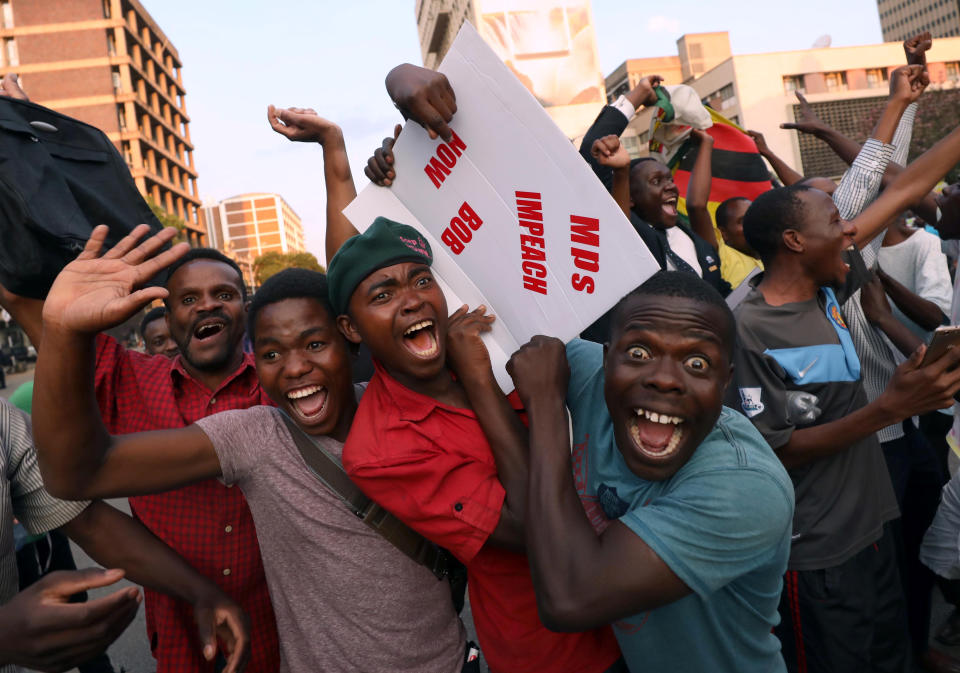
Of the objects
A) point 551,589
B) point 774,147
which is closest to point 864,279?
point 551,589

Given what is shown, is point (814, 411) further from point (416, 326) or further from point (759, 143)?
point (759, 143)

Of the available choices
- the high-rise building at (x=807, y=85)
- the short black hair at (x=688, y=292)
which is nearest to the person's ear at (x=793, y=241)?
the short black hair at (x=688, y=292)

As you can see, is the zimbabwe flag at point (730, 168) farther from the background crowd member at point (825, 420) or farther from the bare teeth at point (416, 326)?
the bare teeth at point (416, 326)

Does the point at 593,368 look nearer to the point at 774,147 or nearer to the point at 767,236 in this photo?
the point at 767,236

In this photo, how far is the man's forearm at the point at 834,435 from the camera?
2.02 m

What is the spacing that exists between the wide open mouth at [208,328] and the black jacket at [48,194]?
42 centimetres

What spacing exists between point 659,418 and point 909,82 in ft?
8.29

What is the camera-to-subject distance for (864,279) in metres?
2.77

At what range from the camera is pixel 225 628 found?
5.75 feet

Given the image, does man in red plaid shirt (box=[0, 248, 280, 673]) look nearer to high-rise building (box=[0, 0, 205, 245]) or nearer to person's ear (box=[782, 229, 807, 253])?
person's ear (box=[782, 229, 807, 253])

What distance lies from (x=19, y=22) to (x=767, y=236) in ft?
191

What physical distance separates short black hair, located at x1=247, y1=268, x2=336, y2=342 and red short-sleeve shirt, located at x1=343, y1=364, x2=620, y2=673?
35 cm

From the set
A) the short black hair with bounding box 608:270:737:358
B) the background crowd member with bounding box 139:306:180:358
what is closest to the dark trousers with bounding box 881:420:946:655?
the short black hair with bounding box 608:270:737:358

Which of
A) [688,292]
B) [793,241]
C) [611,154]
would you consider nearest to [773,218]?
[793,241]
